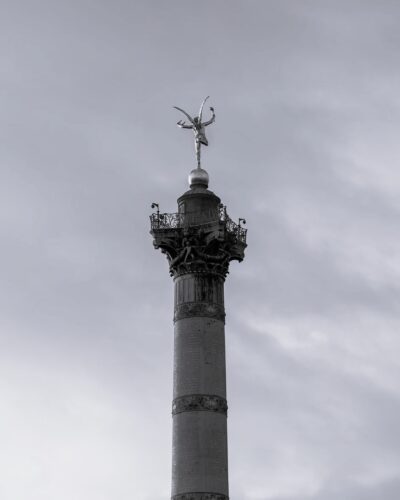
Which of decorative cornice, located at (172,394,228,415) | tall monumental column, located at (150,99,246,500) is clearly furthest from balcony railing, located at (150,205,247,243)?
decorative cornice, located at (172,394,228,415)

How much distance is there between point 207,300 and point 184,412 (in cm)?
647

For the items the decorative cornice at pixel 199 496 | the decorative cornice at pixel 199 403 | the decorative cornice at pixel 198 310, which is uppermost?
the decorative cornice at pixel 198 310

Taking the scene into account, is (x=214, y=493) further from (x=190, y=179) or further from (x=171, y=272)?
(x=190, y=179)

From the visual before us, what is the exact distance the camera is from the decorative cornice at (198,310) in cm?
6059

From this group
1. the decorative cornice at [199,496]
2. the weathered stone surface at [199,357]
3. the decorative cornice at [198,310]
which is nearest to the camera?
the decorative cornice at [199,496]

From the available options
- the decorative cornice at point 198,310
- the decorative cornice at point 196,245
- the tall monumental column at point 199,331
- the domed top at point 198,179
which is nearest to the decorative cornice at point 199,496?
the tall monumental column at point 199,331

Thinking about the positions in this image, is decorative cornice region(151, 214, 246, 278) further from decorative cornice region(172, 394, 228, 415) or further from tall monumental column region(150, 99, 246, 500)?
decorative cornice region(172, 394, 228, 415)

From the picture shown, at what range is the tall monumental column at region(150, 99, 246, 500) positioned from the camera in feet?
189

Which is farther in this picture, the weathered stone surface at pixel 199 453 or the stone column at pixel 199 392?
the stone column at pixel 199 392

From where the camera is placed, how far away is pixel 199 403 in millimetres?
58562

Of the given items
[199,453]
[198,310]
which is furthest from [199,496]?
[198,310]

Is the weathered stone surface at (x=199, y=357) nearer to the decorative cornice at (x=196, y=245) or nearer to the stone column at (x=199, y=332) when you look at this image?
the stone column at (x=199, y=332)

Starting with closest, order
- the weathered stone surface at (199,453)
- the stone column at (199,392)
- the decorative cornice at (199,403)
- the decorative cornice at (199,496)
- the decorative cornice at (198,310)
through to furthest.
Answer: the decorative cornice at (199,496) → the weathered stone surface at (199,453) → the stone column at (199,392) → the decorative cornice at (199,403) → the decorative cornice at (198,310)

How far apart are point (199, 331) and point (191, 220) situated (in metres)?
6.77
